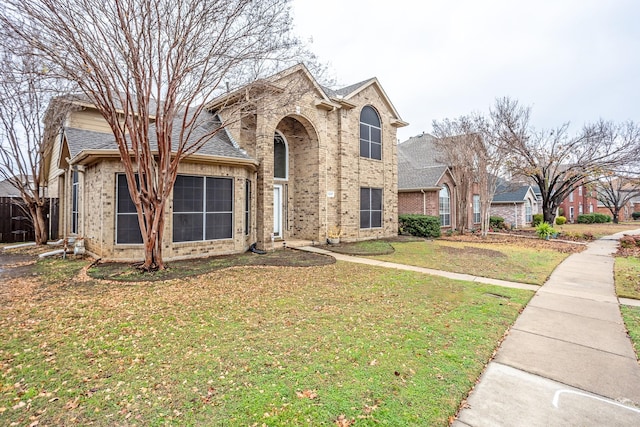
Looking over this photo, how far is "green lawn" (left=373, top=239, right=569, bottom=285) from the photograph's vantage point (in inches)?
334

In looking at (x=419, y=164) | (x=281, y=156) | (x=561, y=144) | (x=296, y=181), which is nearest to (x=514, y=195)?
(x=561, y=144)

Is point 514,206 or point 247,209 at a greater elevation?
point 514,206

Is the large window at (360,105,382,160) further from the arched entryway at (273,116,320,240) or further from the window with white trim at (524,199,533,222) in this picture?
the window with white trim at (524,199,533,222)

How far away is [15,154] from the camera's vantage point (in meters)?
13.3

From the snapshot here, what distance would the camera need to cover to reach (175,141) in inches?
422

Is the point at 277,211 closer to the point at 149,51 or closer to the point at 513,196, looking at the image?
the point at 149,51

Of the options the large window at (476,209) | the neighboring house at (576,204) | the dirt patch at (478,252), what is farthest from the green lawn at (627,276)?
the neighboring house at (576,204)

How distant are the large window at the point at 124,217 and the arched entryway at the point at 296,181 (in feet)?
19.0

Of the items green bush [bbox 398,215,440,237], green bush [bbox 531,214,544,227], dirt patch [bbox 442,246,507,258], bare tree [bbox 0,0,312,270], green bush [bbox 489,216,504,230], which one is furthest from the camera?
green bush [bbox 531,214,544,227]

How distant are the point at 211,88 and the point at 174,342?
6.97m

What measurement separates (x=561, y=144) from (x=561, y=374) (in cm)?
2298

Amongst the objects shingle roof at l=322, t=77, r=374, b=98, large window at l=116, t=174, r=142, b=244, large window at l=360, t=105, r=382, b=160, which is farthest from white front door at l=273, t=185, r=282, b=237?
large window at l=116, t=174, r=142, b=244

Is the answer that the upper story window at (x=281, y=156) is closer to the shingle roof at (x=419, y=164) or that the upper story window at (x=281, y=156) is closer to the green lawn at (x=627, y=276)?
the shingle roof at (x=419, y=164)

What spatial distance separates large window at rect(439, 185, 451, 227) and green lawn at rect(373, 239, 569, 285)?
7388mm
